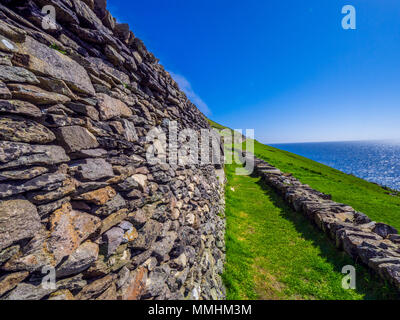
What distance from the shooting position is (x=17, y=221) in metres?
1.68

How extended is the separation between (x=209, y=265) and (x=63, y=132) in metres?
5.00

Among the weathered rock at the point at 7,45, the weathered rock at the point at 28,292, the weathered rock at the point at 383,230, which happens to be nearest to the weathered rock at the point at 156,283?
the weathered rock at the point at 28,292

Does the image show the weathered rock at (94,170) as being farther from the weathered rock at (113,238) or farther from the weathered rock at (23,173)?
the weathered rock at (113,238)

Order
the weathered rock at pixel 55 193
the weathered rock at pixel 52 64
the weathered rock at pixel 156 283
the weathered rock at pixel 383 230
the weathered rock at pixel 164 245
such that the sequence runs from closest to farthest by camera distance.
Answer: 1. the weathered rock at pixel 55 193
2. the weathered rock at pixel 52 64
3. the weathered rock at pixel 156 283
4. the weathered rock at pixel 164 245
5. the weathered rock at pixel 383 230

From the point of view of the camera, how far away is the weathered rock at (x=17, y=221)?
1.60 m

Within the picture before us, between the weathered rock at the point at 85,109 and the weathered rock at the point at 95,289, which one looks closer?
the weathered rock at the point at 95,289

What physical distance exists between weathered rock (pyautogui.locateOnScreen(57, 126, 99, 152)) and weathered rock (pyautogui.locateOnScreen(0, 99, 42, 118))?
1.06 ft

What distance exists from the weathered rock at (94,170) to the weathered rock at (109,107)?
871mm

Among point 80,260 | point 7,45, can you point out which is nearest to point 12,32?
point 7,45

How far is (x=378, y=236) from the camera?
6398 mm

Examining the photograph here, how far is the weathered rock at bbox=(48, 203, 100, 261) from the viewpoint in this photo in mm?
1974

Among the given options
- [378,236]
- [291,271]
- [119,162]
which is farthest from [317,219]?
[119,162]

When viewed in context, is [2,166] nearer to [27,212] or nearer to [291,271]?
[27,212]

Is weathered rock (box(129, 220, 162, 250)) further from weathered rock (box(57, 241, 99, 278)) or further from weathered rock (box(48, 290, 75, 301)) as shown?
weathered rock (box(48, 290, 75, 301))
